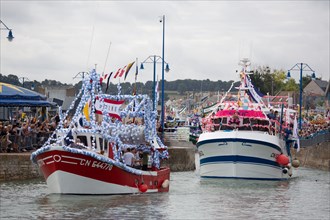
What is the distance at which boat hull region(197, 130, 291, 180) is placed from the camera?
4719 cm

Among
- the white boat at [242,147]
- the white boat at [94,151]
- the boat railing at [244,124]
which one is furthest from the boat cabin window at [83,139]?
the boat railing at [244,124]

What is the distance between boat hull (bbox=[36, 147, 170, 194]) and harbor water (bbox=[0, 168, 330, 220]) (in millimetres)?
368

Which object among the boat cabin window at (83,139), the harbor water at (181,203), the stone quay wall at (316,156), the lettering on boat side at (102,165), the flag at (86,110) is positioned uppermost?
the flag at (86,110)

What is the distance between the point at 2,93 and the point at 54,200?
11914mm

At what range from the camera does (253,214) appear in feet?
107

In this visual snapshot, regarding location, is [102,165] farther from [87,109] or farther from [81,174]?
[87,109]

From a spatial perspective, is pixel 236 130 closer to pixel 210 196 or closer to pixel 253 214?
pixel 210 196

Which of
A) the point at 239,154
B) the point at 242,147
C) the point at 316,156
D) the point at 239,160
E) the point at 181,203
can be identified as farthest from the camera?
the point at 316,156

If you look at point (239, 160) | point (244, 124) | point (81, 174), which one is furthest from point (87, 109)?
point (244, 124)

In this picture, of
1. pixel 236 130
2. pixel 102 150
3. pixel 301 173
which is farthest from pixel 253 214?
pixel 301 173

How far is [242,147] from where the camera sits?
155 ft

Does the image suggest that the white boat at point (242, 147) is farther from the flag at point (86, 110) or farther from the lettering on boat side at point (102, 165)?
the lettering on boat side at point (102, 165)

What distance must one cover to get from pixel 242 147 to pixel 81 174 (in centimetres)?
1402

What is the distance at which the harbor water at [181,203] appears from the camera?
103 ft
